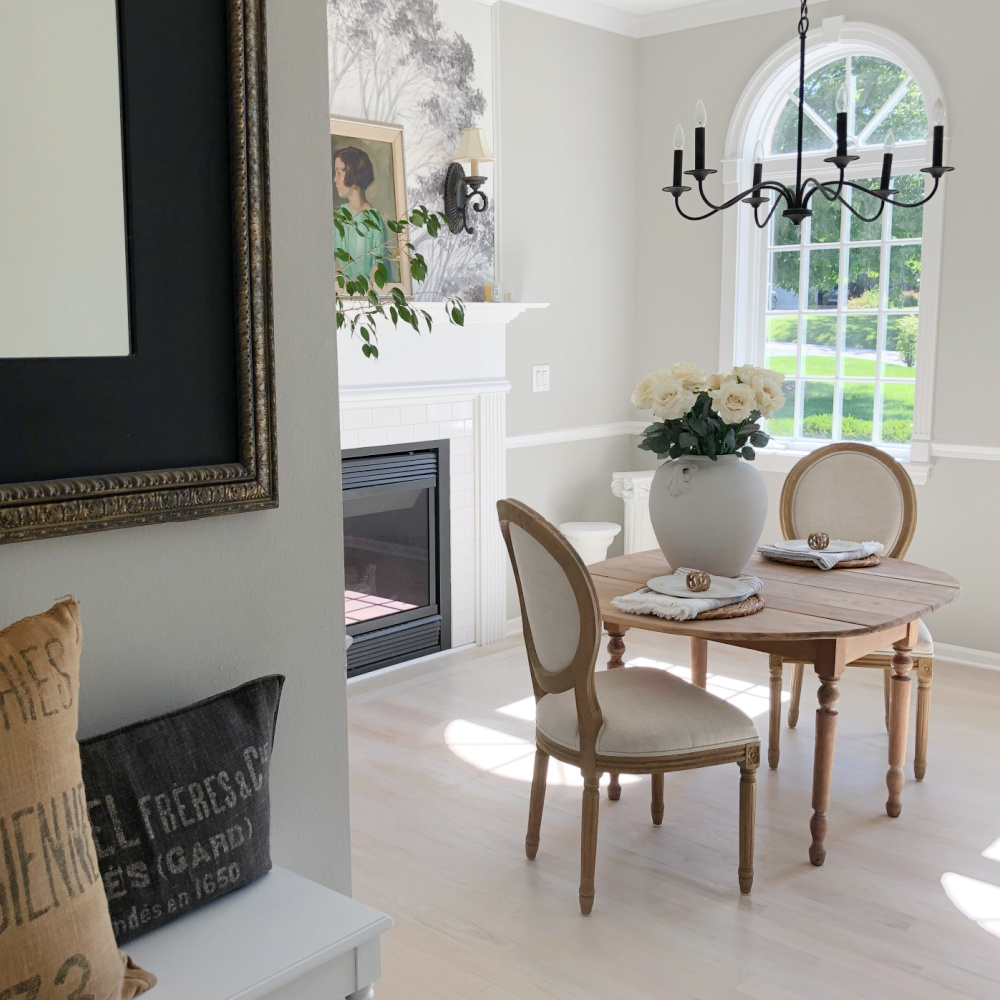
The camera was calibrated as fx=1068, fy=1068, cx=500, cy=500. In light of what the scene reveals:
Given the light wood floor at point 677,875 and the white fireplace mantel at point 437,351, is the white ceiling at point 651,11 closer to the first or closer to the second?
the white fireplace mantel at point 437,351

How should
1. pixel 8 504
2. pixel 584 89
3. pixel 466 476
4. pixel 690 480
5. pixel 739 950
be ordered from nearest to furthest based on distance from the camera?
1. pixel 8 504
2. pixel 739 950
3. pixel 690 480
4. pixel 466 476
5. pixel 584 89

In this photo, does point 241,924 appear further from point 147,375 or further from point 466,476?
point 466,476

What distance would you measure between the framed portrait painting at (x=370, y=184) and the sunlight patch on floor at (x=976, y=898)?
8.63ft

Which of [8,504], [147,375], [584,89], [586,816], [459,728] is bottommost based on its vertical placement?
[459,728]

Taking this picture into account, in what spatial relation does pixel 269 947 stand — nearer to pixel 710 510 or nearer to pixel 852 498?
A: pixel 710 510

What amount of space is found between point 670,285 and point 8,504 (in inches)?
175

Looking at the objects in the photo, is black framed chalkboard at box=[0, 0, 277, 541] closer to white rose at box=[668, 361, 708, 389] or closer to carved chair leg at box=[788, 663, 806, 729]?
white rose at box=[668, 361, 708, 389]

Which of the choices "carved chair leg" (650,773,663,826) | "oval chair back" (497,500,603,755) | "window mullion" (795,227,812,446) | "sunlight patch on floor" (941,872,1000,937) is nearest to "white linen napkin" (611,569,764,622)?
"oval chair back" (497,500,603,755)

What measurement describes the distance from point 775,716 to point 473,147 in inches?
95.9

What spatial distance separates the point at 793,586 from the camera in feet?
9.31

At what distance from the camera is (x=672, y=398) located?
2.72 metres

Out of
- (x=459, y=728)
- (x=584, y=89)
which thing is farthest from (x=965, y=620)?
(x=584, y=89)

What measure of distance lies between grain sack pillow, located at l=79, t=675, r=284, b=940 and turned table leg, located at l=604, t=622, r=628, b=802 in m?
1.45

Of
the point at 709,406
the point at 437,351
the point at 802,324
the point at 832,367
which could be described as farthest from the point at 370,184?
the point at 832,367
